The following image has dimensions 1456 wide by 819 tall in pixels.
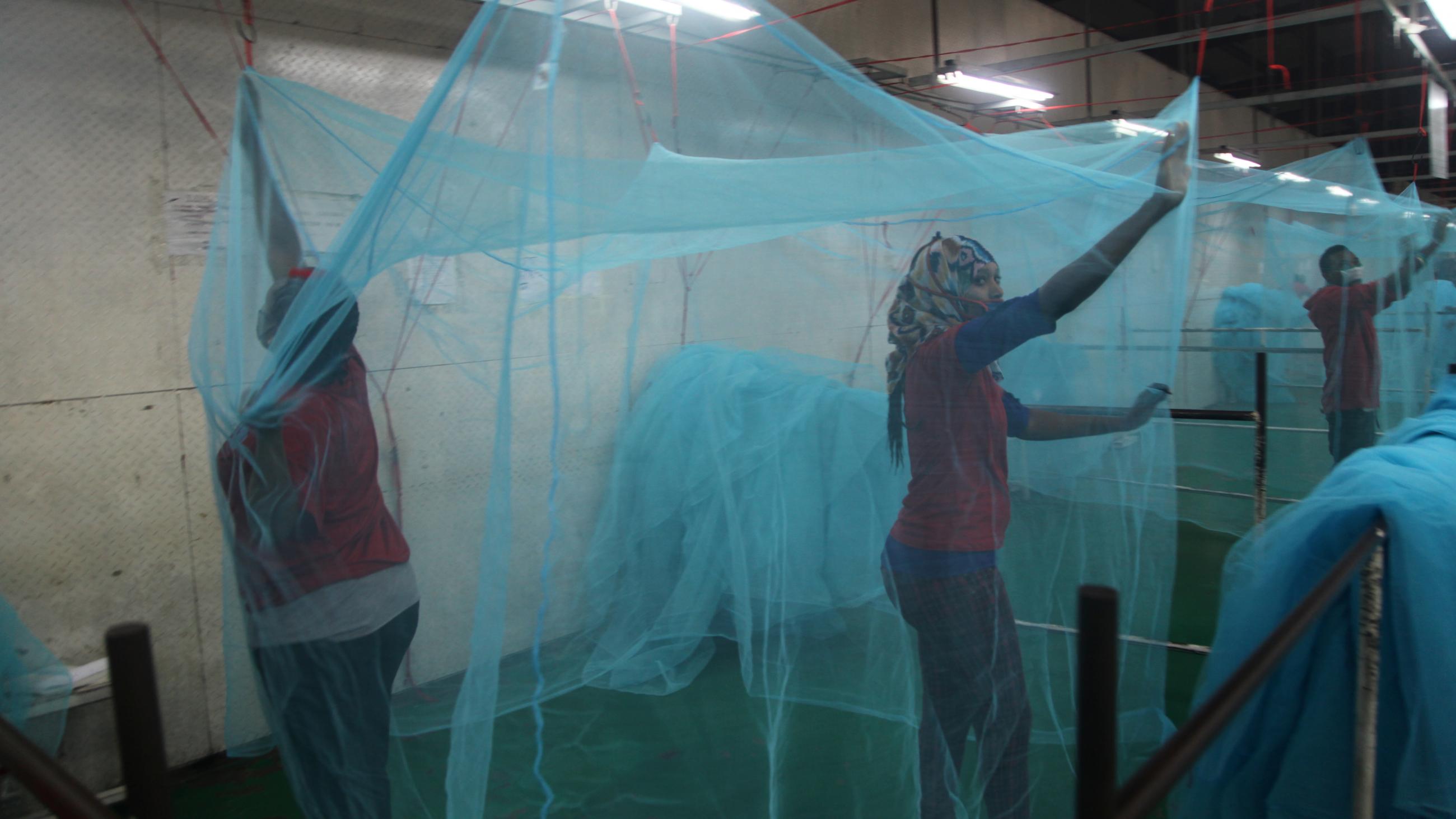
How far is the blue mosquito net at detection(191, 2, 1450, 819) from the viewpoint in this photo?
5.48ft

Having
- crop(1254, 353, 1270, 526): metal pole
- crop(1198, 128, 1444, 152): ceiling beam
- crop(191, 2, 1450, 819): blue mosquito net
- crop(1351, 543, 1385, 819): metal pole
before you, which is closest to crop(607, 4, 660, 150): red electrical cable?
crop(191, 2, 1450, 819): blue mosquito net

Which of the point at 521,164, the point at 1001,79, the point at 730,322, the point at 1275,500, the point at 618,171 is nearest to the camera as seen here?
the point at 521,164

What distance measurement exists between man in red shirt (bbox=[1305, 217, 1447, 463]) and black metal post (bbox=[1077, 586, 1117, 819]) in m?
4.15

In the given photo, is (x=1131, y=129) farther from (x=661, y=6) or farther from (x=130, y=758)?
(x=130, y=758)

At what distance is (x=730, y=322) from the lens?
6.99ft

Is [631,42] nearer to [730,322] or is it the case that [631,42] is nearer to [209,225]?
[730,322]

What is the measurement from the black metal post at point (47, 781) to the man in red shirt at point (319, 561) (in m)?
0.98

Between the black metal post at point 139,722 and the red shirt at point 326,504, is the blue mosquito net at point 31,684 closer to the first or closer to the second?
the red shirt at point 326,504

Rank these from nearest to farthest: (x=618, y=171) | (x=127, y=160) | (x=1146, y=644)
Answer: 1. (x=618, y=171)
2. (x=1146, y=644)
3. (x=127, y=160)

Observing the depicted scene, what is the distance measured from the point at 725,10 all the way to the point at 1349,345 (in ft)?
11.6

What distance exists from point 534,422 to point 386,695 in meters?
0.59


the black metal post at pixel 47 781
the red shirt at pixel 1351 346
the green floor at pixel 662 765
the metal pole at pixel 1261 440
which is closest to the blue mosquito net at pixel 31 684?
the green floor at pixel 662 765

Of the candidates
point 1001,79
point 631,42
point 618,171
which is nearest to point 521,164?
point 618,171

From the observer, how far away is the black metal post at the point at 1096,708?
2.29 ft
